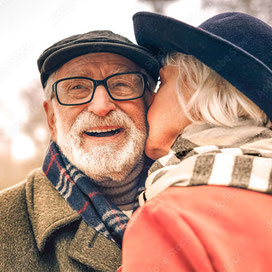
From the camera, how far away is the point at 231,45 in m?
1.34

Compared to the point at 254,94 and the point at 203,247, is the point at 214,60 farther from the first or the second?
the point at 203,247

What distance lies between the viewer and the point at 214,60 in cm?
140

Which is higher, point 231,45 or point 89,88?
point 231,45

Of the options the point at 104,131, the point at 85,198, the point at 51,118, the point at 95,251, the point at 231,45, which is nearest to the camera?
the point at 231,45

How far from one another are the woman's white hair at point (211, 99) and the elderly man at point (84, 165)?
450mm

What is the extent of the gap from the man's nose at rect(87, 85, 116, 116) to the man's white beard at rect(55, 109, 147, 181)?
0.04 meters

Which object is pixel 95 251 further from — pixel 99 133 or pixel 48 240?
pixel 99 133

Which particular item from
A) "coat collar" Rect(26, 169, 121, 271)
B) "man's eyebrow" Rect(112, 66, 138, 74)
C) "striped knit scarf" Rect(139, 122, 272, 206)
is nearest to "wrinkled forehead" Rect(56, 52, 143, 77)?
"man's eyebrow" Rect(112, 66, 138, 74)

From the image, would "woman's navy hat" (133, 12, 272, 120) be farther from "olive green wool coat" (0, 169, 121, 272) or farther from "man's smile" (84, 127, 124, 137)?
"olive green wool coat" (0, 169, 121, 272)

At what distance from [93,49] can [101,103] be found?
35cm

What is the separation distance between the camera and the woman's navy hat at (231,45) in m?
1.35

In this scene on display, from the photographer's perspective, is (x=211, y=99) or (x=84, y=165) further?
(x=84, y=165)

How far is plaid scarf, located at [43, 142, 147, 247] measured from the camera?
5.92ft

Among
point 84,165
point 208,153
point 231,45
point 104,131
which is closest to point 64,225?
point 84,165
